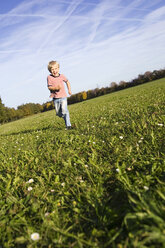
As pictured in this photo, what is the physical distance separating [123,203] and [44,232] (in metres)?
0.79

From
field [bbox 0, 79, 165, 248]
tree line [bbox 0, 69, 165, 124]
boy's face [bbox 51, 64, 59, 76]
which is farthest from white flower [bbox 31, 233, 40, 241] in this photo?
tree line [bbox 0, 69, 165, 124]

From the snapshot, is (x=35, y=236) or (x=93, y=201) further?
(x=93, y=201)

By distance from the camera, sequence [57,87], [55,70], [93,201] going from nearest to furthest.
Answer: [93,201] → [57,87] → [55,70]

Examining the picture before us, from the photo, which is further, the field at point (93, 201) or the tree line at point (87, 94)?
the tree line at point (87, 94)

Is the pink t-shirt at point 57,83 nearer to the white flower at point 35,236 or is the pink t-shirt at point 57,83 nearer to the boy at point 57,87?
the boy at point 57,87

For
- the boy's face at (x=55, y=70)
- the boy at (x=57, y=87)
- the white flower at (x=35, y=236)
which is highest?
the boy's face at (x=55, y=70)

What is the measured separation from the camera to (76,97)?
7406 centimetres

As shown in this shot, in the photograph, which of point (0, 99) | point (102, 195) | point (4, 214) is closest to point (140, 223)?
point (102, 195)

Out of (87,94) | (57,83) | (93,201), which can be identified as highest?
(87,94)

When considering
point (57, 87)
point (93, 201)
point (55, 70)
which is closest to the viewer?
point (93, 201)

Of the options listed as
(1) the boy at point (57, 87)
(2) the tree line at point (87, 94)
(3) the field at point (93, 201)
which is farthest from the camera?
(2) the tree line at point (87, 94)

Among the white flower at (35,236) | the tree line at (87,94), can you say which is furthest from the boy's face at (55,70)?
the tree line at (87,94)

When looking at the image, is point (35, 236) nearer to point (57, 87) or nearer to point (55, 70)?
point (57, 87)

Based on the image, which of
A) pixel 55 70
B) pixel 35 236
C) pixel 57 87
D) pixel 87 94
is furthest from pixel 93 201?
pixel 87 94
